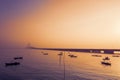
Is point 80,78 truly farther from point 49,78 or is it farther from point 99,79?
point 49,78

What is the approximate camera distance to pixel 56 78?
59812mm

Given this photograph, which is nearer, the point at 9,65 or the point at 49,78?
the point at 49,78

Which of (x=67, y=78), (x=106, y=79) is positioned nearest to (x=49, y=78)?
(x=67, y=78)

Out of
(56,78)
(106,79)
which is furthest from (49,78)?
(106,79)

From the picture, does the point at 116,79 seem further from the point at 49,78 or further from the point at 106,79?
the point at 49,78

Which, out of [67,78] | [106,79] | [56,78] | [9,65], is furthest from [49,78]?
[9,65]

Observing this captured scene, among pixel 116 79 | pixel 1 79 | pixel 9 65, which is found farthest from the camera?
pixel 9 65

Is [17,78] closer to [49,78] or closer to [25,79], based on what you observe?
[25,79]

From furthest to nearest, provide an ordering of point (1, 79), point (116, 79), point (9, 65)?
point (9, 65) < point (116, 79) < point (1, 79)

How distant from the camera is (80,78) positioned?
6003 centimetres

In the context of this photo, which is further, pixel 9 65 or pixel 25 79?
pixel 9 65

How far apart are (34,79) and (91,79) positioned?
1864cm

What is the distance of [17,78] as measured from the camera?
59500mm

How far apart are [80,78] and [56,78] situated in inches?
316
